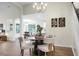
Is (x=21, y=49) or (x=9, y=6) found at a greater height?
(x=9, y=6)

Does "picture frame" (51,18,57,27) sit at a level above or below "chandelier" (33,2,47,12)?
below

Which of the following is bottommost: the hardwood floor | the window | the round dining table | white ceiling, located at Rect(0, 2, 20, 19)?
the hardwood floor

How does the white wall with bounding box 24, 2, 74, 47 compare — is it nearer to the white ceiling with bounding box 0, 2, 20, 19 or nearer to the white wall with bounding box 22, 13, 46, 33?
the white wall with bounding box 22, 13, 46, 33

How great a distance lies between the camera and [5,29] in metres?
2.54

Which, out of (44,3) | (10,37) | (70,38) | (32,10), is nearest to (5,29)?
(10,37)

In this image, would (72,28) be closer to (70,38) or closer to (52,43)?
(70,38)

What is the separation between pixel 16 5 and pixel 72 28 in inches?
43.8

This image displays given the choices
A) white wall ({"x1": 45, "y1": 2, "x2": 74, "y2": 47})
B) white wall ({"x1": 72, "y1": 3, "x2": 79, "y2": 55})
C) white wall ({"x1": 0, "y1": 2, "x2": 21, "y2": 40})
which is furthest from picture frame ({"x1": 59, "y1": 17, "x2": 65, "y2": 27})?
white wall ({"x1": 0, "y1": 2, "x2": 21, "y2": 40})

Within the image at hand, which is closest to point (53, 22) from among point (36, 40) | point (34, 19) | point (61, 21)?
point (61, 21)

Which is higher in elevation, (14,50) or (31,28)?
(31,28)

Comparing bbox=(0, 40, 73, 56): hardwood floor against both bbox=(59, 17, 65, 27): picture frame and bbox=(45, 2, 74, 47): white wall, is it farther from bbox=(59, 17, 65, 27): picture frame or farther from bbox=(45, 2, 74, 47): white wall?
bbox=(59, 17, 65, 27): picture frame

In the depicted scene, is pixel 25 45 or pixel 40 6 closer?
pixel 40 6

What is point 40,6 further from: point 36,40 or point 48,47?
point 48,47

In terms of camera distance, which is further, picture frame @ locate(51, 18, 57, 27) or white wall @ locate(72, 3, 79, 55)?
picture frame @ locate(51, 18, 57, 27)
